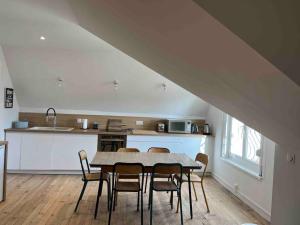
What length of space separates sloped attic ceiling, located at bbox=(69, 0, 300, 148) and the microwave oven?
331 cm

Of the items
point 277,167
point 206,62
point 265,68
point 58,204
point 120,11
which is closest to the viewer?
point 265,68

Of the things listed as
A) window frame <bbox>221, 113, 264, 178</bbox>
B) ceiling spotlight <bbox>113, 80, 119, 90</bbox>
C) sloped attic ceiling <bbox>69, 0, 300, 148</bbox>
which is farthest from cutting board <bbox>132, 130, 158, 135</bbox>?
sloped attic ceiling <bbox>69, 0, 300, 148</bbox>

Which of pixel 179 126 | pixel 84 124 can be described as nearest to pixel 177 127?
pixel 179 126

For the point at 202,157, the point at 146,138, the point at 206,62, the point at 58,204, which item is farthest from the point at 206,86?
the point at 146,138

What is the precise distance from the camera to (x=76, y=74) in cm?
570

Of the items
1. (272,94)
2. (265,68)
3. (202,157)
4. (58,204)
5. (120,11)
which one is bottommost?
(58,204)

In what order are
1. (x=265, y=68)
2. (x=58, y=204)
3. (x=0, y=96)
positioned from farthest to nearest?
(x=0, y=96), (x=58, y=204), (x=265, y=68)

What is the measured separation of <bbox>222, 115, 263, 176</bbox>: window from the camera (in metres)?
4.47

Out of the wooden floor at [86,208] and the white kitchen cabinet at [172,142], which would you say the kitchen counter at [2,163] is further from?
the white kitchen cabinet at [172,142]

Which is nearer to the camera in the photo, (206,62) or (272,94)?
(272,94)

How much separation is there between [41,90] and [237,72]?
5.03 meters

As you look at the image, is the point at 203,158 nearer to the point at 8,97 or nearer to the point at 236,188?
the point at 236,188

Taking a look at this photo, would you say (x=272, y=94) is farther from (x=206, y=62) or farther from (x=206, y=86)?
(x=206, y=86)

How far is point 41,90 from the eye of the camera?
5996mm
